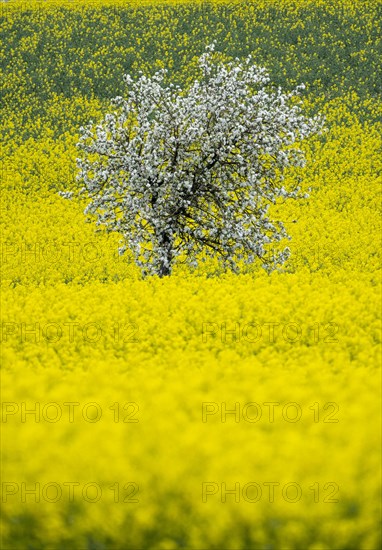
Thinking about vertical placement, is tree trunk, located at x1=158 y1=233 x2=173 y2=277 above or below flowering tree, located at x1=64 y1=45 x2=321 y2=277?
below

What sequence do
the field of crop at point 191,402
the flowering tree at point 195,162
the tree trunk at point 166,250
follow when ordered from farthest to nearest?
the tree trunk at point 166,250 < the flowering tree at point 195,162 < the field of crop at point 191,402

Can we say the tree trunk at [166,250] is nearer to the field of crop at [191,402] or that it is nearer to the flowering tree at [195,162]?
the flowering tree at [195,162]

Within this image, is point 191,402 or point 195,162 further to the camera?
point 195,162

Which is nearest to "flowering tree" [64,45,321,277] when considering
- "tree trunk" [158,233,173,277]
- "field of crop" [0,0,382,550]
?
"tree trunk" [158,233,173,277]

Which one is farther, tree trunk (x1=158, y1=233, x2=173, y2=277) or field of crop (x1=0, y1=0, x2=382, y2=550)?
tree trunk (x1=158, y1=233, x2=173, y2=277)

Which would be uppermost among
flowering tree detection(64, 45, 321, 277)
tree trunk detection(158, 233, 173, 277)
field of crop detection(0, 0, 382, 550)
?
flowering tree detection(64, 45, 321, 277)

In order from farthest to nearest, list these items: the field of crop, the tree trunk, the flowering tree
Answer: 1. the tree trunk
2. the flowering tree
3. the field of crop

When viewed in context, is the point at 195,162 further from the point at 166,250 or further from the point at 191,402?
the point at 191,402

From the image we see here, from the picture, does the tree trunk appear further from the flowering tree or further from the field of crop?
the field of crop

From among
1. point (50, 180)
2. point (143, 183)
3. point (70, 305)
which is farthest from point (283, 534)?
point (50, 180)

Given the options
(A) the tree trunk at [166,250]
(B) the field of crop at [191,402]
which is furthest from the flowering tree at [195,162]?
(B) the field of crop at [191,402]

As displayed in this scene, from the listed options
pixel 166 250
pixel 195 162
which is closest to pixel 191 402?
pixel 166 250

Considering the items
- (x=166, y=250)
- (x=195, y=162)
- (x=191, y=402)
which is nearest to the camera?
(x=191, y=402)

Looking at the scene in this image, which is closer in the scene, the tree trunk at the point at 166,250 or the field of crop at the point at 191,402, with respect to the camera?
the field of crop at the point at 191,402
